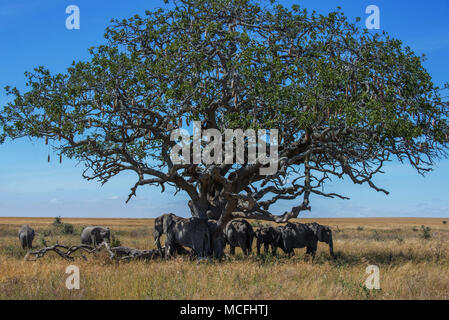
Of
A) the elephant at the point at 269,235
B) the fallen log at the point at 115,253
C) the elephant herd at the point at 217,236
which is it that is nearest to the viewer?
the fallen log at the point at 115,253

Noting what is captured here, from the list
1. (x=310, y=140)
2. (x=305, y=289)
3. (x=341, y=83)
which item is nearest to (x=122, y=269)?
(x=305, y=289)

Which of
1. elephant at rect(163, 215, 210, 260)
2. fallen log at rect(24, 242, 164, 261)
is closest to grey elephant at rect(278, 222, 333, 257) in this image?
elephant at rect(163, 215, 210, 260)

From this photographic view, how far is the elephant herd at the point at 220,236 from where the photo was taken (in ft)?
62.2

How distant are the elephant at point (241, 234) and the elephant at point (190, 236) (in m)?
2.54

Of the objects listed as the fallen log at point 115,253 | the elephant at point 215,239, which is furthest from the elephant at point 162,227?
the elephant at point 215,239

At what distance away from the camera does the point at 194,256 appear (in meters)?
19.2

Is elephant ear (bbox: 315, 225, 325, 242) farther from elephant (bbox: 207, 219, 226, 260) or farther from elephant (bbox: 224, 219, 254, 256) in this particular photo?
elephant (bbox: 207, 219, 226, 260)

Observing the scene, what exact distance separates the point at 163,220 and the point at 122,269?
4.65 meters

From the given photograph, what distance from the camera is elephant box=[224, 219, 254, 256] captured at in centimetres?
2120

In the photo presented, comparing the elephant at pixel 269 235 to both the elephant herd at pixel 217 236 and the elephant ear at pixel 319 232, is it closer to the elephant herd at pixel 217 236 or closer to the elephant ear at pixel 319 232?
the elephant herd at pixel 217 236

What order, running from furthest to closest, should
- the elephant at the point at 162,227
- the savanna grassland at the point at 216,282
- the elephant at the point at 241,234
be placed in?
the elephant at the point at 241,234
the elephant at the point at 162,227
the savanna grassland at the point at 216,282

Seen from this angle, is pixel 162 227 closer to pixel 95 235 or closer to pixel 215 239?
pixel 215 239

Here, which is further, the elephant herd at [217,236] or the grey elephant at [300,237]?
the grey elephant at [300,237]

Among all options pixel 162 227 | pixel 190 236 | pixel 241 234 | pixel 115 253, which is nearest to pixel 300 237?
pixel 241 234
